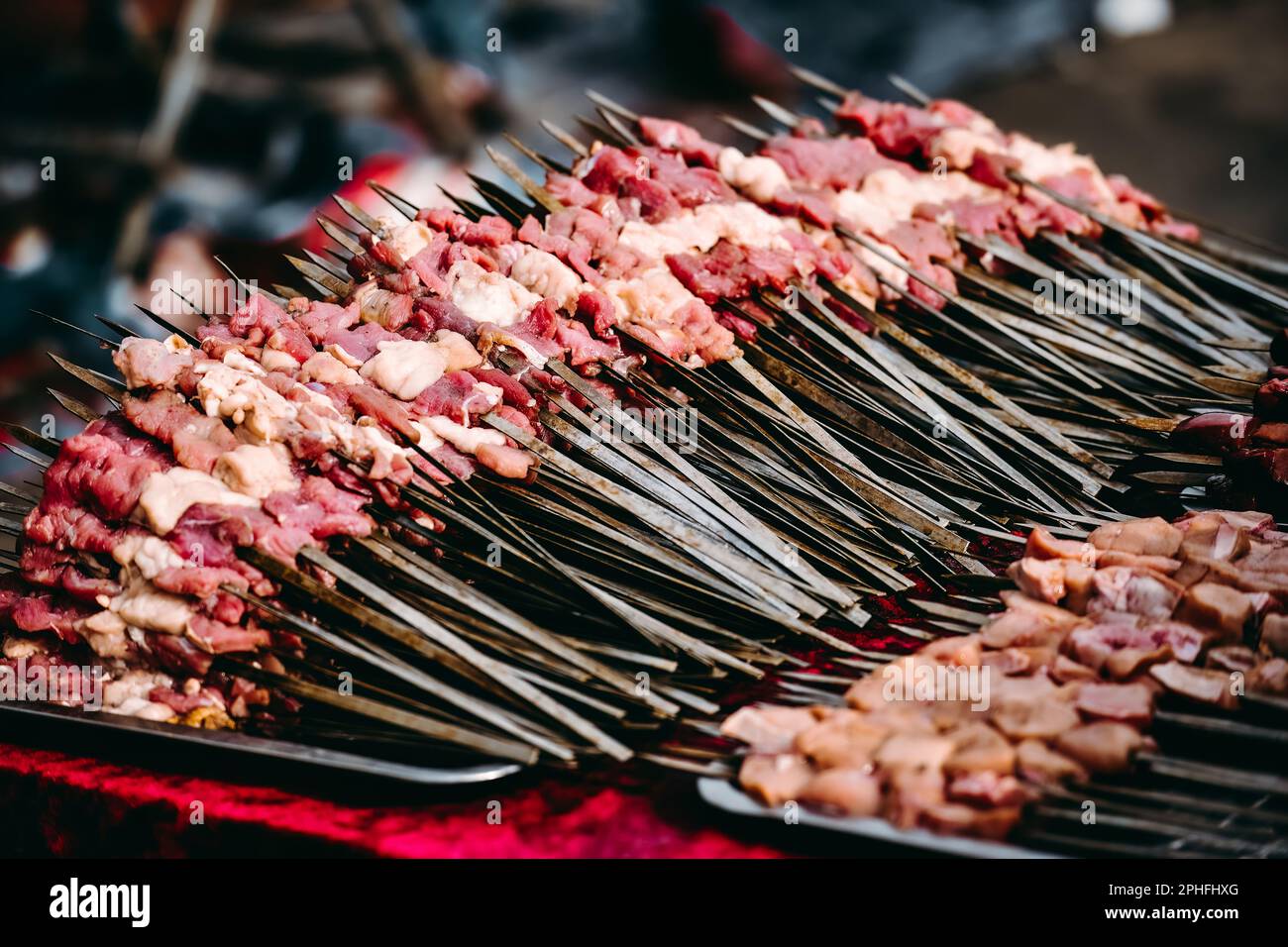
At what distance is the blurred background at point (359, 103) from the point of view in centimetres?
777

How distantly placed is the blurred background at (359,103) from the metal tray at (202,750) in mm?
4194

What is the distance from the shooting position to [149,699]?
304 cm

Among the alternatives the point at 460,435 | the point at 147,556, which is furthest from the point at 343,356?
the point at 147,556

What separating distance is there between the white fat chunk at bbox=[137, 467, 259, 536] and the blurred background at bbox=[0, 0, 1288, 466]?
385cm

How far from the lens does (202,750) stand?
2820 millimetres

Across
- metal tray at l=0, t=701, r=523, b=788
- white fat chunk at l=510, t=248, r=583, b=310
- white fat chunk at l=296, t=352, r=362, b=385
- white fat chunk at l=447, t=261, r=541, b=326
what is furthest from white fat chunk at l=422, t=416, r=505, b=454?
metal tray at l=0, t=701, r=523, b=788

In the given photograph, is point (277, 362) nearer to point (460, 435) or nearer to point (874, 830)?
point (460, 435)

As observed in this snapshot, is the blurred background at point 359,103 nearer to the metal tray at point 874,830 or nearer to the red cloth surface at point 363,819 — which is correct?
the red cloth surface at point 363,819

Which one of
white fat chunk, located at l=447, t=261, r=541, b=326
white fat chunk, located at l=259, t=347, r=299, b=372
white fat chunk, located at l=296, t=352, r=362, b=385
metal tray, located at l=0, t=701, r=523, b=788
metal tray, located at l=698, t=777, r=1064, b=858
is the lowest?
metal tray, located at l=698, t=777, r=1064, b=858

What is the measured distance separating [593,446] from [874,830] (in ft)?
4.91

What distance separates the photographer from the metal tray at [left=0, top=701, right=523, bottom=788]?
2650mm

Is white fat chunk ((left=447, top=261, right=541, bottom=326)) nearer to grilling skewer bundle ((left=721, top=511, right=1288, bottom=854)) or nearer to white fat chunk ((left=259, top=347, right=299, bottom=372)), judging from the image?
white fat chunk ((left=259, top=347, right=299, bottom=372))
